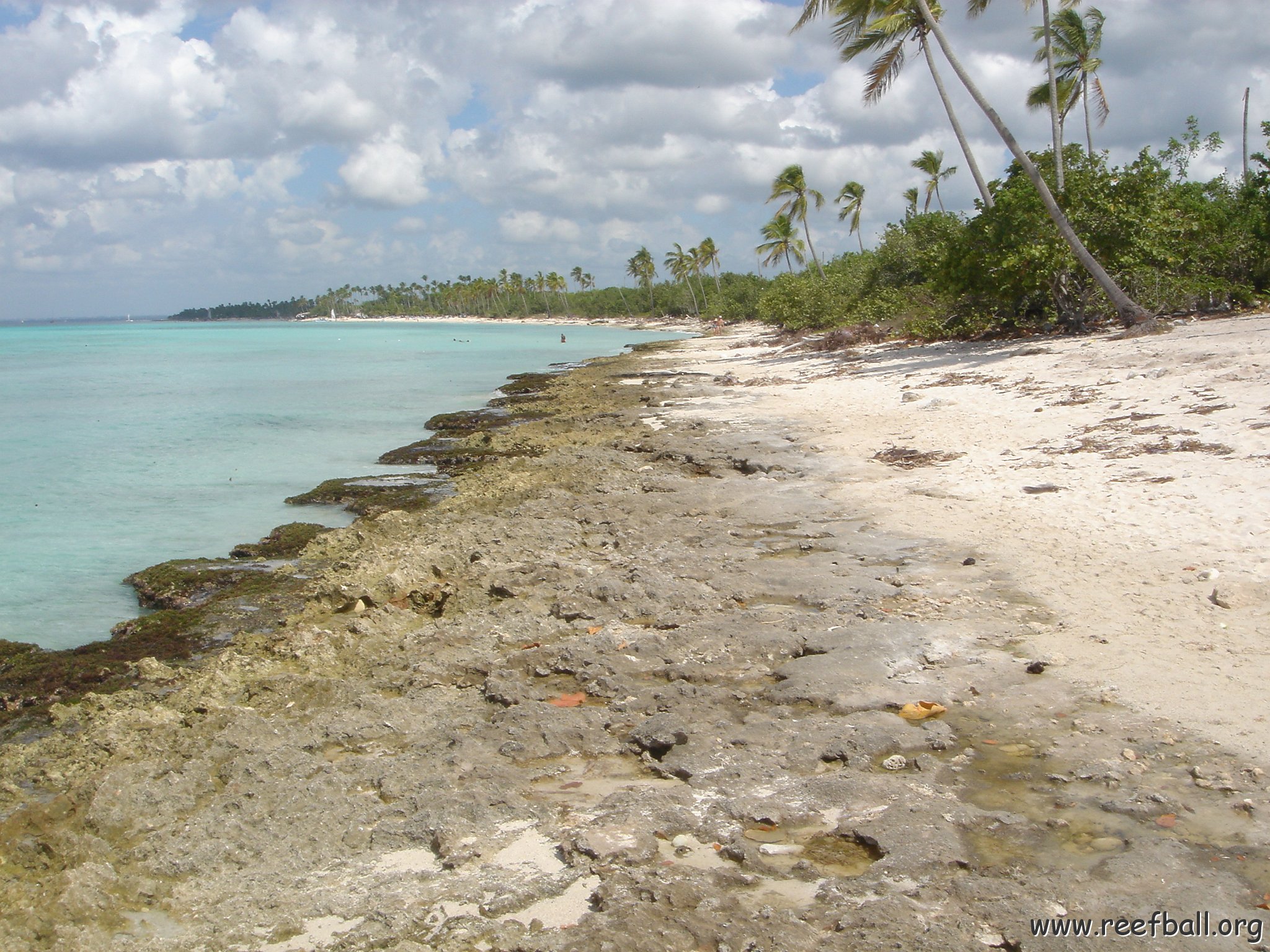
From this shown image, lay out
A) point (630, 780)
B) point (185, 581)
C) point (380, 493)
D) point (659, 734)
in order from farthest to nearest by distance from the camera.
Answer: point (380, 493) → point (185, 581) → point (659, 734) → point (630, 780)

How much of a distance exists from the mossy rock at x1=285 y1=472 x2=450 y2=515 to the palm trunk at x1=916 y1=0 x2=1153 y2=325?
1329 cm

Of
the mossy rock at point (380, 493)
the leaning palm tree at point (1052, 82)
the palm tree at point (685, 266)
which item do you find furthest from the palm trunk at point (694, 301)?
the mossy rock at point (380, 493)

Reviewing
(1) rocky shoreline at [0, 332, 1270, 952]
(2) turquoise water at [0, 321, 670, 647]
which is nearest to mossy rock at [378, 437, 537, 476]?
(2) turquoise water at [0, 321, 670, 647]

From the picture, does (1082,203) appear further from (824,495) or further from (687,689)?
(687,689)

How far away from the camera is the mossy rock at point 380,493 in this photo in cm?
1162

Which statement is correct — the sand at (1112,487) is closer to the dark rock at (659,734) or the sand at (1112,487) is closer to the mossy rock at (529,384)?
the dark rock at (659,734)

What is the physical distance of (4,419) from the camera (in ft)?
92.7

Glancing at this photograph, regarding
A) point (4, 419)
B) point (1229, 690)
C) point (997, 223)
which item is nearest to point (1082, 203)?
point (997, 223)

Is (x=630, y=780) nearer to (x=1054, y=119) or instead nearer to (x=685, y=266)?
(x=1054, y=119)

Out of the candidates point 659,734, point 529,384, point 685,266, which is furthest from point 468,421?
point 685,266

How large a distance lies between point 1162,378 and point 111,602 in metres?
13.2

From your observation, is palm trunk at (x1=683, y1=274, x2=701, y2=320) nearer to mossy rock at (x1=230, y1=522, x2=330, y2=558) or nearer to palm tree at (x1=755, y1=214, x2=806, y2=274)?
palm tree at (x1=755, y1=214, x2=806, y2=274)

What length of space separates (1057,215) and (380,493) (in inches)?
565

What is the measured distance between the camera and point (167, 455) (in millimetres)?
19453
